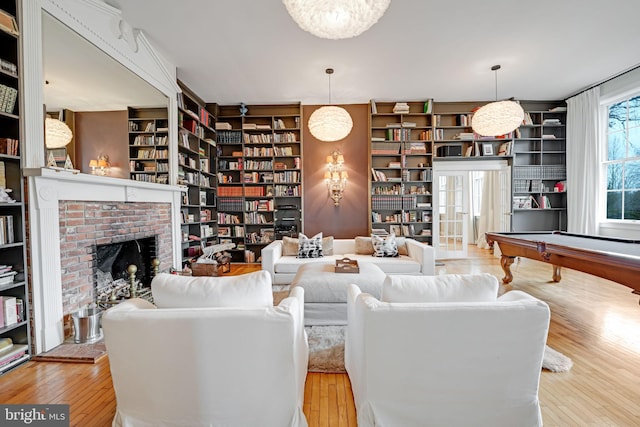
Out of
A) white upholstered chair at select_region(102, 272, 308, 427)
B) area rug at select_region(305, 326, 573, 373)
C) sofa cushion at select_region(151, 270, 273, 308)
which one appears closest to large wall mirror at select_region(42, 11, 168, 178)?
sofa cushion at select_region(151, 270, 273, 308)

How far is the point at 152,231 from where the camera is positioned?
12.3 ft

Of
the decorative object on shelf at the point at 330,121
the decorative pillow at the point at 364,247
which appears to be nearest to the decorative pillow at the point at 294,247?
the decorative pillow at the point at 364,247

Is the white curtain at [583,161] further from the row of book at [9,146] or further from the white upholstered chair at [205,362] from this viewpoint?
the row of book at [9,146]

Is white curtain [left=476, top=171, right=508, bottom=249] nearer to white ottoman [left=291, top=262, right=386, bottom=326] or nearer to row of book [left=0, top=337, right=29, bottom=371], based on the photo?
white ottoman [left=291, top=262, right=386, bottom=326]

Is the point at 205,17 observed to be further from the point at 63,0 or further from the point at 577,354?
the point at 577,354

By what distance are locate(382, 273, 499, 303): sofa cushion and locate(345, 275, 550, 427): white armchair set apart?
2cm

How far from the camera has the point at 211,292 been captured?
55.3 inches

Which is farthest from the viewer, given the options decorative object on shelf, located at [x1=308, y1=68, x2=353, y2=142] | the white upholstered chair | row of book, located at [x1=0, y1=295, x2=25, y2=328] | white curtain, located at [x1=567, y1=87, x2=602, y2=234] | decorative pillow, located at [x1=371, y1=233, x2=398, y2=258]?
white curtain, located at [x1=567, y1=87, x2=602, y2=234]

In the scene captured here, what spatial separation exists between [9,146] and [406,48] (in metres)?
4.27

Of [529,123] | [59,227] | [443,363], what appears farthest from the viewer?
[529,123]

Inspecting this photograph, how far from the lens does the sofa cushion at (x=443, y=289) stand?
1.39 metres

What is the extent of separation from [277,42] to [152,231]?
2991 millimetres

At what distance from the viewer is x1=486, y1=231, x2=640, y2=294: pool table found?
2.16m

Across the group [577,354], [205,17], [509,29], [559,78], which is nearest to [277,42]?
[205,17]
